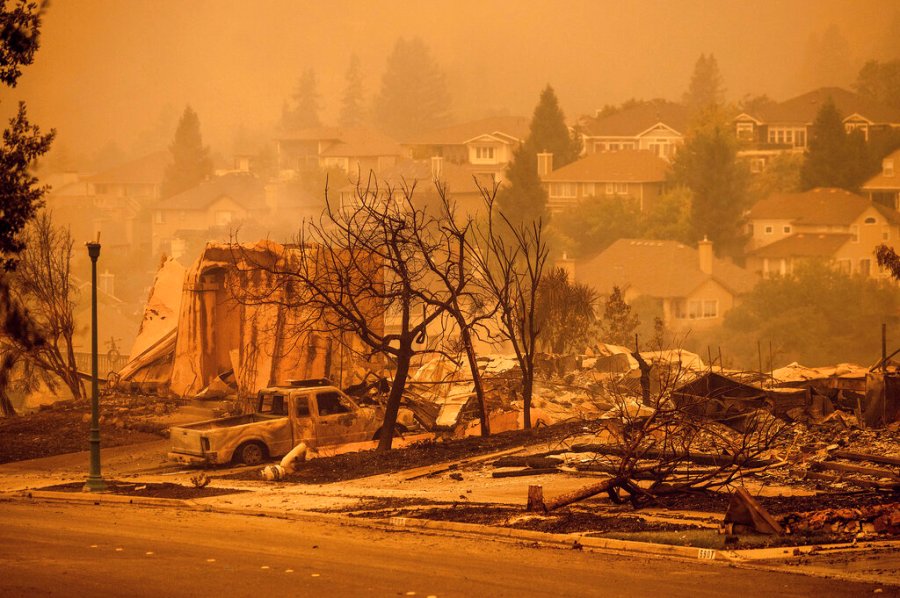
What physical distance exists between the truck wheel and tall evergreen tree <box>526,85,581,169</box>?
107 meters

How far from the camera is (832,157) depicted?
12300 cm

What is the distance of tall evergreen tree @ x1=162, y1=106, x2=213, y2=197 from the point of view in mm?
159000

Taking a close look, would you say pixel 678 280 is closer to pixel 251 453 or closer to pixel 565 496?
pixel 251 453

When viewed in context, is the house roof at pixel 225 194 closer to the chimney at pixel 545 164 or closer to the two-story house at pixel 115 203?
the two-story house at pixel 115 203

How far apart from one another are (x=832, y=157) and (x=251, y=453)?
353 ft

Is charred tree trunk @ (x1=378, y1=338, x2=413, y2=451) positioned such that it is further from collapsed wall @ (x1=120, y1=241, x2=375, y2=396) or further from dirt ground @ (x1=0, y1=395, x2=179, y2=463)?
collapsed wall @ (x1=120, y1=241, x2=375, y2=396)

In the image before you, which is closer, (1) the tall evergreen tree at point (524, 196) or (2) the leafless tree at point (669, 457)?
(2) the leafless tree at point (669, 457)

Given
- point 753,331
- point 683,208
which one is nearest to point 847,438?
point 753,331

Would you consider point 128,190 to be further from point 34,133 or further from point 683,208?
point 34,133

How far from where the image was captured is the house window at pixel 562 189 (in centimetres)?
12094

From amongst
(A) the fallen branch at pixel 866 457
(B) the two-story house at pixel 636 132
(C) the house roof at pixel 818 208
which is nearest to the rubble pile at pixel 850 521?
(A) the fallen branch at pixel 866 457

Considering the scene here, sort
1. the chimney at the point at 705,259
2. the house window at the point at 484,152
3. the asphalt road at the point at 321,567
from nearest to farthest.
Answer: the asphalt road at the point at 321,567 < the chimney at the point at 705,259 < the house window at the point at 484,152

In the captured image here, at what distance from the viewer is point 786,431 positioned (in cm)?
2275

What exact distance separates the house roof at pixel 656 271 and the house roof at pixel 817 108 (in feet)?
143
